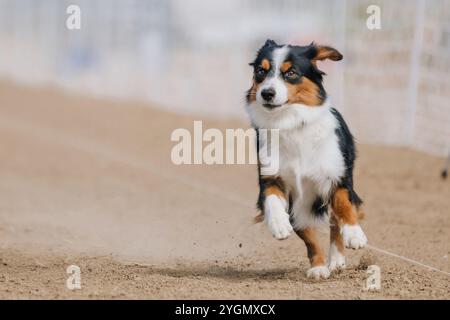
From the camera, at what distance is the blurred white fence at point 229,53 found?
14.1 m

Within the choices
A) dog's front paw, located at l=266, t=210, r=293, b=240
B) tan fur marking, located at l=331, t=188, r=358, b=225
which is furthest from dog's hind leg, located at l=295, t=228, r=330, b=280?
dog's front paw, located at l=266, t=210, r=293, b=240

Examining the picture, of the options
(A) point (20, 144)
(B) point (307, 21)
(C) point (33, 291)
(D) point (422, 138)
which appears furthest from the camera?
(B) point (307, 21)

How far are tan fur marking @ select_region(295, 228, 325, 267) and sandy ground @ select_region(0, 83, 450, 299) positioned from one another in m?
0.17

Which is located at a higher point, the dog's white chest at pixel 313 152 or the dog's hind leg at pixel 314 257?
the dog's white chest at pixel 313 152

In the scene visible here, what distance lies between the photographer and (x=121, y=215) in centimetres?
966

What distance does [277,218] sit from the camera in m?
5.89

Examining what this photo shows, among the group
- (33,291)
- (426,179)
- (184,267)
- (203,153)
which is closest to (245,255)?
(184,267)

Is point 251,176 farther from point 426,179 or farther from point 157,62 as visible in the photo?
point 157,62

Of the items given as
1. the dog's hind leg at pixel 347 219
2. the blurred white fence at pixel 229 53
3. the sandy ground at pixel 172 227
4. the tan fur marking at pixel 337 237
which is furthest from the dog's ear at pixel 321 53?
the blurred white fence at pixel 229 53

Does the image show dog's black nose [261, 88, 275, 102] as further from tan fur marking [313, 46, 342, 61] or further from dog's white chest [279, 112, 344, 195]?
tan fur marking [313, 46, 342, 61]

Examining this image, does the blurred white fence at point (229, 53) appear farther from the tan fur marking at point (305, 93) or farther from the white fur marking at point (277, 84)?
the white fur marking at point (277, 84)

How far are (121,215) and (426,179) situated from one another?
4.07 meters

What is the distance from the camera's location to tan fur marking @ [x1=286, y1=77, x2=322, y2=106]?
19.7 feet

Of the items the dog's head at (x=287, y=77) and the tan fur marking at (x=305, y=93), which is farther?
the tan fur marking at (x=305, y=93)
